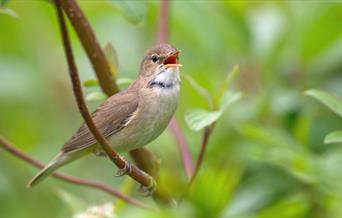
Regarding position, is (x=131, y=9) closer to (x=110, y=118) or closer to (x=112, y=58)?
(x=112, y=58)

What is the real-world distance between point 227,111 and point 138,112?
2.37ft

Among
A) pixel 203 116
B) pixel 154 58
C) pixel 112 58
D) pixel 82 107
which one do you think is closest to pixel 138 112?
pixel 154 58

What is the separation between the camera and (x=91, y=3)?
5656 millimetres

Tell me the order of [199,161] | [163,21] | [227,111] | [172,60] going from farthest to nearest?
[227,111] → [172,60] → [163,21] → [199,161]

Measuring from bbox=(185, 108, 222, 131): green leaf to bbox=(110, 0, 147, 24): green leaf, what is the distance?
0.43 metres

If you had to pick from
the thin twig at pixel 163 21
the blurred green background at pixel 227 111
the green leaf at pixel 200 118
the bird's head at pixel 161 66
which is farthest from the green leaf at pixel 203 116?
the bird's head at pixel 161 66

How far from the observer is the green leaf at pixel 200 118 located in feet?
10.5

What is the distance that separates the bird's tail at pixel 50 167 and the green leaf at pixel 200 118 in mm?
820

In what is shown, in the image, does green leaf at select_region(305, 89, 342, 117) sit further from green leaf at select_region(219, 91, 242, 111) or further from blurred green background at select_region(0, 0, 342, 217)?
green leaf at select_region(219, 91, 242, 111)

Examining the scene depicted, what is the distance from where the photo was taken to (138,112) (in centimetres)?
416

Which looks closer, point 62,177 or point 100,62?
point 100,62

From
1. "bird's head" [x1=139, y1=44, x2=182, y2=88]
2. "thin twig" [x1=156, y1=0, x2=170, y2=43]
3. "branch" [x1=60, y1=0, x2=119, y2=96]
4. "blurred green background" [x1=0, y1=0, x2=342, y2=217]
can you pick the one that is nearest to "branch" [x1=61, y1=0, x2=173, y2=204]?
"branch" [x1=60, y1=0, x2=119, y2=96]

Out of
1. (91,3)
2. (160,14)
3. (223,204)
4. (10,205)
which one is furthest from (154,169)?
(91,3)

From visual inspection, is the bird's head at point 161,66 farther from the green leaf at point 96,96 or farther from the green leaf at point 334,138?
the green leaf at point 334,138
